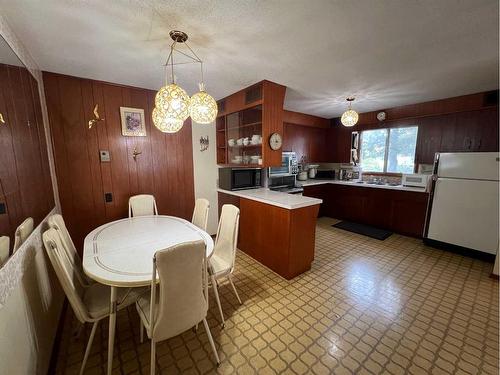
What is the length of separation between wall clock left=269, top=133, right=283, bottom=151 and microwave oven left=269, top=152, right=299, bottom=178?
67 cm

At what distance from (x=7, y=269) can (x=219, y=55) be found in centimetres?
207

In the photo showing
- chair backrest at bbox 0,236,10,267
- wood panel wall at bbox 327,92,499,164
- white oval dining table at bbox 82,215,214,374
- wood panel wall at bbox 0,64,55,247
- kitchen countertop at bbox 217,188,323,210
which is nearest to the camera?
chair backrest at bbox 0,236,10,267

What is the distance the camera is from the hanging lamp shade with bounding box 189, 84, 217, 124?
168cm

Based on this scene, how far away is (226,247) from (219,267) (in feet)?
0.81

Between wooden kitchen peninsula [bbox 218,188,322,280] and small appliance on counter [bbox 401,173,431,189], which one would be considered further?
small appliance on counter [bbox 401,173,431,189]

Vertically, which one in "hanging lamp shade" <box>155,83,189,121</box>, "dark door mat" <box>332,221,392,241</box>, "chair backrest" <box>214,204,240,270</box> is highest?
"hanging lamp shade" <box>155,83,189,121</box>

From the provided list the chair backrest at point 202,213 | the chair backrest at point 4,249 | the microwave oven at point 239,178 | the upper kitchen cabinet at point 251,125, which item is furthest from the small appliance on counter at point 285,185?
the chair backrest at point 4,249

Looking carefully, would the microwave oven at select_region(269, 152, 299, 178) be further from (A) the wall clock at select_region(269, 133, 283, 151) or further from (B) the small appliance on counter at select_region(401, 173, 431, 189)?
(B) the small appliance on counter at select_region(401, 173, 431, 189)

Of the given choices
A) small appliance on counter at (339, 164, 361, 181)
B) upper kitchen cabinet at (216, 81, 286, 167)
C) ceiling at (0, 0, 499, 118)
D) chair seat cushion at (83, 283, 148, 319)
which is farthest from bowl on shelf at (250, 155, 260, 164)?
small appliance on counter at (339, 164, 361, 181)

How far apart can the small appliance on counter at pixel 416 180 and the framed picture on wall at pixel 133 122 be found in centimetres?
445

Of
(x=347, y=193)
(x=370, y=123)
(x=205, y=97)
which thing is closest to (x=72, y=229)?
(x=205, y=97)

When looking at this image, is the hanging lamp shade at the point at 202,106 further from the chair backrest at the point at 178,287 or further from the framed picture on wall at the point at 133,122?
the framed picture on wall at the point at 133,122

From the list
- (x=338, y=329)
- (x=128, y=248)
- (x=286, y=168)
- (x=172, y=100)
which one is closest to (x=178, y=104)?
(x=172, y=100)

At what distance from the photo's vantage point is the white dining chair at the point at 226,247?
1848mm
